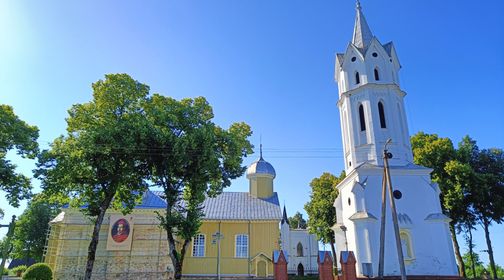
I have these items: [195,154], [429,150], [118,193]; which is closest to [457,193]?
[429,150]

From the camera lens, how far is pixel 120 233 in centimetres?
3038

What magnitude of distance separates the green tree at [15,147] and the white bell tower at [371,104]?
19270 millimetres

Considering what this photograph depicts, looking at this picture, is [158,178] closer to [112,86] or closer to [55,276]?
[112,86]

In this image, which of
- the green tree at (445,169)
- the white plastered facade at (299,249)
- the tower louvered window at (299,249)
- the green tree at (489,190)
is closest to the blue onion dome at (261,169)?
the white plastered facade at (299,249)

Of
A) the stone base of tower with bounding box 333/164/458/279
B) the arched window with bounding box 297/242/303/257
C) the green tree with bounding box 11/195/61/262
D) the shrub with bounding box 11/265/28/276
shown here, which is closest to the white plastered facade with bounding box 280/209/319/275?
the arched window with bounding box 297/242/303/257

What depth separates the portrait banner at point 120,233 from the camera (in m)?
29.9

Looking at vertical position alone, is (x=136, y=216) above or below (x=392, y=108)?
below

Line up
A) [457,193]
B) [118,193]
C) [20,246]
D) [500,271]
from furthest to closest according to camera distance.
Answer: [500,271] → [20,246] → [457,193] → [118,193]

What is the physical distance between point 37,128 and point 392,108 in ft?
71.8

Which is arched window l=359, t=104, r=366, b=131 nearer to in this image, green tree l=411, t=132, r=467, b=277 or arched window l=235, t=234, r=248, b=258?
green tree l=411, t=132, r=467, b=277

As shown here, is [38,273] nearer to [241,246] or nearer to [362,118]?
[241,246]

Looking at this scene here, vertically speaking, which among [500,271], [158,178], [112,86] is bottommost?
[500,271]

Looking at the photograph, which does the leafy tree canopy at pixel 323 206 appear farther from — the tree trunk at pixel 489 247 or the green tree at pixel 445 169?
the tree trunk at pixel 489 247

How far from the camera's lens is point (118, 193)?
2195cm
